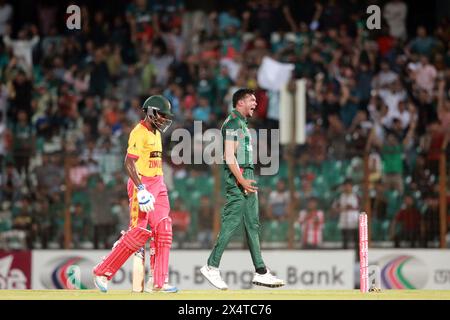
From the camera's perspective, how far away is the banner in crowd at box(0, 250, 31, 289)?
21641 mm

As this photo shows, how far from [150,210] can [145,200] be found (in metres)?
0.15

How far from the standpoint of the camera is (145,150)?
13.5 meters

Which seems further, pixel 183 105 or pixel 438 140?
pixel 183 105

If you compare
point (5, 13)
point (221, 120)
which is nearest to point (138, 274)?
point (221, 120)

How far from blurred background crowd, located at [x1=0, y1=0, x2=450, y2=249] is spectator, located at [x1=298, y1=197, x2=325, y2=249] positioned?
0.03m

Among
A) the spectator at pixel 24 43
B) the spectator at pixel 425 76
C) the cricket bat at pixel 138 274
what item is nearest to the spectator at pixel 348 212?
the spectator at pixel 425 76

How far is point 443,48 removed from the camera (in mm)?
24781

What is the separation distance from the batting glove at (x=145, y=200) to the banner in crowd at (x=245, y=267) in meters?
8.38

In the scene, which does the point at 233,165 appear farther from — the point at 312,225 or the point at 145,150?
the point at 312,225

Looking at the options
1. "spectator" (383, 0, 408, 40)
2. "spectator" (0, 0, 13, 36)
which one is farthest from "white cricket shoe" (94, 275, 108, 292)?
"spectator" (0, 0, 13, 36)

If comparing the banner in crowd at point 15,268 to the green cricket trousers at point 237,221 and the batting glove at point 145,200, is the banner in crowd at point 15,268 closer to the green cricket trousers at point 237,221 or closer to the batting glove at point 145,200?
the green cricket trousers at point 237,221

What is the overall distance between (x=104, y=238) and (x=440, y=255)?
6.35 m
